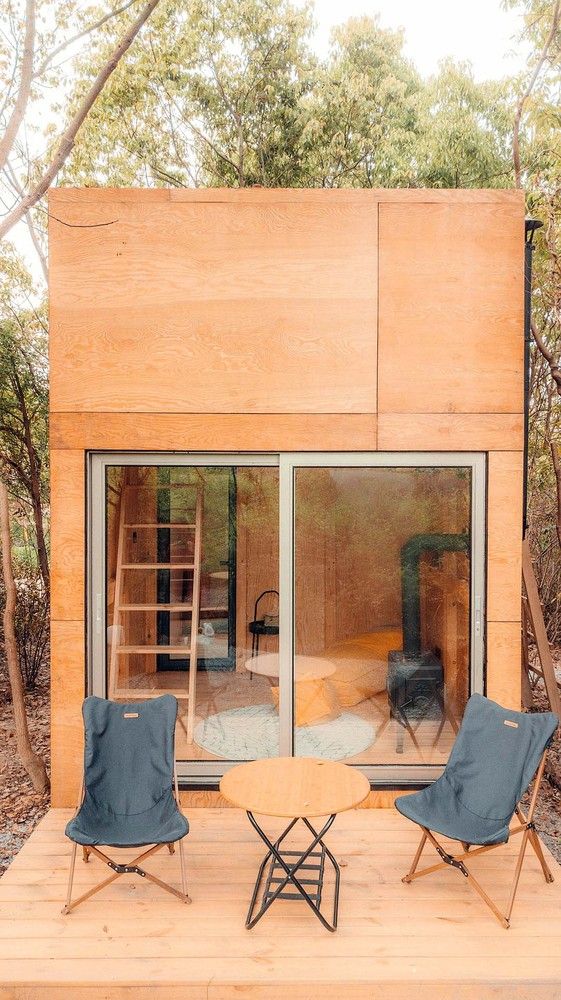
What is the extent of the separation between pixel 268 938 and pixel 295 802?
60 cm

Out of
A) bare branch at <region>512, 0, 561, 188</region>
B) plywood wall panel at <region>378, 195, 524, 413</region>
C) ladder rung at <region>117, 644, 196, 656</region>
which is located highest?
bare branch at <region>512, 0, 561, 188</region>

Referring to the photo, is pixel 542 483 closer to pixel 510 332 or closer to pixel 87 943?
pixel 510 332

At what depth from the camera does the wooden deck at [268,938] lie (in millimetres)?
3107

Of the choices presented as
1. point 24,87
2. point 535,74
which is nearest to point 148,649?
point 24,87

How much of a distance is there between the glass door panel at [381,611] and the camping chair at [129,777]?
1.07m

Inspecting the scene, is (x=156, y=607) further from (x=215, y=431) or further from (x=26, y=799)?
(x=26, y=799)

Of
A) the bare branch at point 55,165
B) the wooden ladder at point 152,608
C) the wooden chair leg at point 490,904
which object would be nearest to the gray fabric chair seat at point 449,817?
the wooden chair leg at point 490,904

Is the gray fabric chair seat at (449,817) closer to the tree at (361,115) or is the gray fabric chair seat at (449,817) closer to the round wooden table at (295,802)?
the round wooden table at (295,802)

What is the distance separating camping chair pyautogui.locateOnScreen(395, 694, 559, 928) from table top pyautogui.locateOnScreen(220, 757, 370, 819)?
34 cm

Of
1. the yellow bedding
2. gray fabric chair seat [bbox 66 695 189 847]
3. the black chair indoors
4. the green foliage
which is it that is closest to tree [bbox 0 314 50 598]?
the green foliage

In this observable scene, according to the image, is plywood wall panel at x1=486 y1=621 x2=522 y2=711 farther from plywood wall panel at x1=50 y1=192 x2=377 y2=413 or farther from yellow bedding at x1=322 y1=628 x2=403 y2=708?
plywood wall panel at x1=50 y1=192 x2=377 y2=413

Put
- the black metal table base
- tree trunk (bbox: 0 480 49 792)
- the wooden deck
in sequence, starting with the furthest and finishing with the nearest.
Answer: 1. tree trunk (bbox: 0 480 49 792)
2. the black metal table base
3. the wooden deck

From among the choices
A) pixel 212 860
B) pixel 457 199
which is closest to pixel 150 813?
pixel 212 860

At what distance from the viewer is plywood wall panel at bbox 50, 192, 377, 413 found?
482 cm
